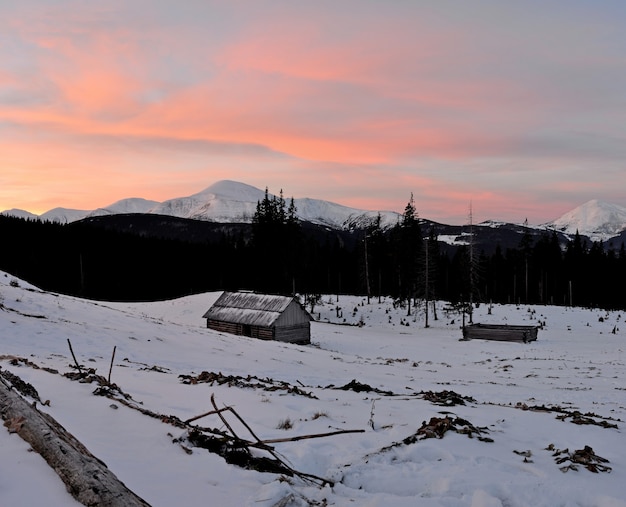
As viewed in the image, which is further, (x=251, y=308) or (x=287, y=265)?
(x=287, y=265)

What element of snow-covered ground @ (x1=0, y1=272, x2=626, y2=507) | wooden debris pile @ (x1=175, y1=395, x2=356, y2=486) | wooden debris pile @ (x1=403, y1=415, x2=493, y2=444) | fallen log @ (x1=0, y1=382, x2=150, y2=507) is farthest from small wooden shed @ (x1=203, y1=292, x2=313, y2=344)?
fallen log @ (x1=0, y1=382, x2=150, y2=507)

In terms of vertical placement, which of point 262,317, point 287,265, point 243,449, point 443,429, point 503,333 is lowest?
point 503,333

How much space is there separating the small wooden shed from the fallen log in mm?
27753

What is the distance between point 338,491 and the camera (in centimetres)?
466

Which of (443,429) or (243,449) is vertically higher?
(243,449)

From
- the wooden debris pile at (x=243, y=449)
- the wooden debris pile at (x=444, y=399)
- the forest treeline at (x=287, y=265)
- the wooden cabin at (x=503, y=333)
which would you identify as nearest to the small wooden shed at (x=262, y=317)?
the wooden cabin at (x=503, y=333)

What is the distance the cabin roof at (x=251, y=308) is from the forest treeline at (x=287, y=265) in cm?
1788

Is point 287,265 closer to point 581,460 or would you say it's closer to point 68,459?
point 581,460

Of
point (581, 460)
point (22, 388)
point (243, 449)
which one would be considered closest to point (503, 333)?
point (581, 460)

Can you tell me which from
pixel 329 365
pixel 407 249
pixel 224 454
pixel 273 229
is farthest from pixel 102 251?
pixel 224 454

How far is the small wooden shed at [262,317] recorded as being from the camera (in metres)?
32.7

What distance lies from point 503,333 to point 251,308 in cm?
2010

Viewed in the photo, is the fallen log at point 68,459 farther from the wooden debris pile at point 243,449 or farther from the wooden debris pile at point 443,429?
the wooden debris pile at point 443,429

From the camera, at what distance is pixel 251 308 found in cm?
3478
